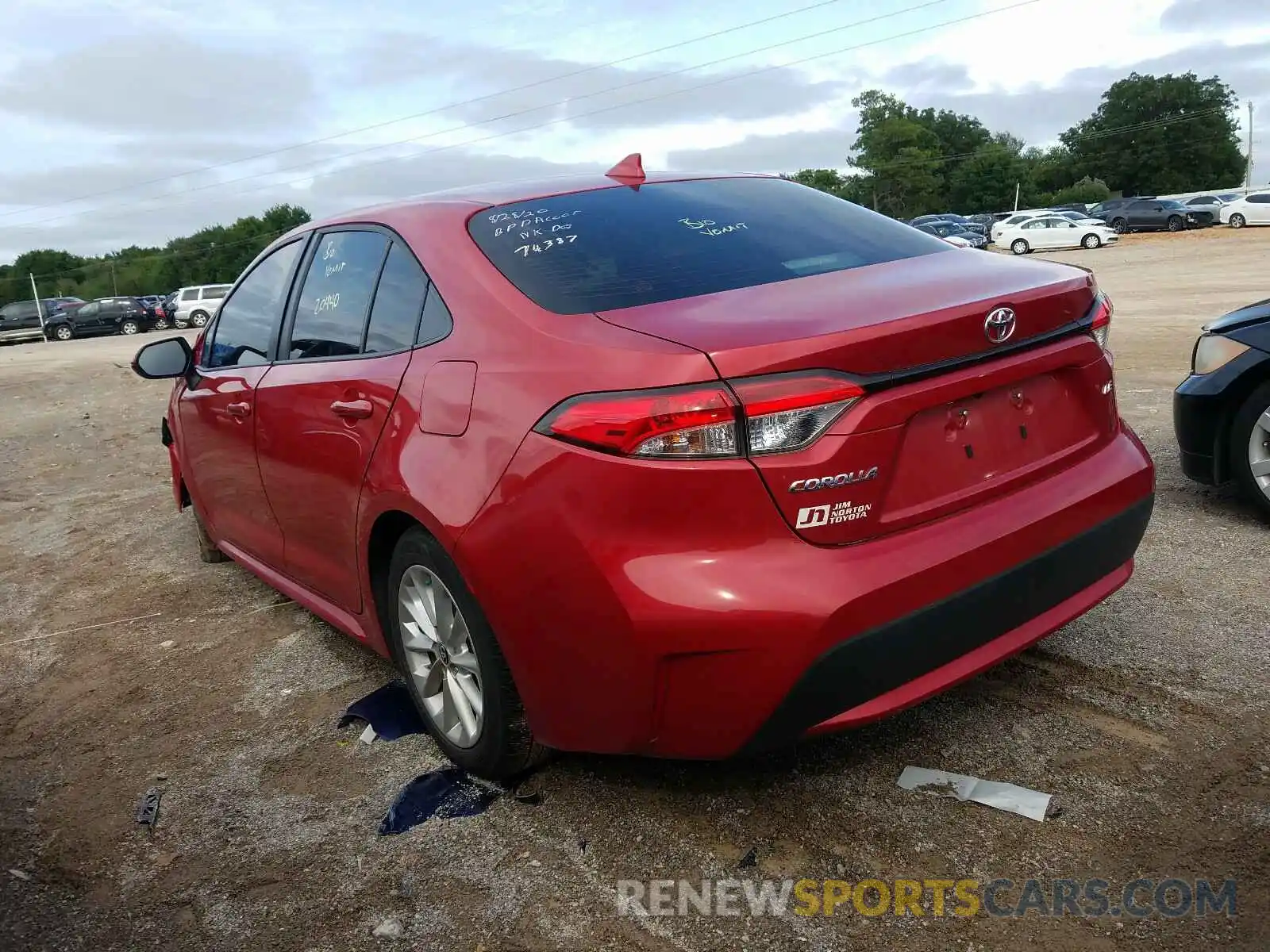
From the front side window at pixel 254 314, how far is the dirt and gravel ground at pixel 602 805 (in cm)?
115

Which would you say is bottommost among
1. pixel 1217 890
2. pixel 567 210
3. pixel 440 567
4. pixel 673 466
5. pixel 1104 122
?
pixel 1217 890

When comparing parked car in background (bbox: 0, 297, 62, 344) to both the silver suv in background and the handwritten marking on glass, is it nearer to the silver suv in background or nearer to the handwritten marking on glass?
the silver suv in background

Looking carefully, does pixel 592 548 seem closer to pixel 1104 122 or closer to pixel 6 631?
pixel 6 631

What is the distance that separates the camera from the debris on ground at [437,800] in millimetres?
2766

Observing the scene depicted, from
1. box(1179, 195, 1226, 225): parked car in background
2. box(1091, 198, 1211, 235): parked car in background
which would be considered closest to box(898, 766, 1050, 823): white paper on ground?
box(1179, 195, 1226, 225): parked car in background

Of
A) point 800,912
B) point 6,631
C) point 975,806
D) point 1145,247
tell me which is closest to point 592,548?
point 800,912

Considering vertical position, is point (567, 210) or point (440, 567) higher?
point (567, 210)

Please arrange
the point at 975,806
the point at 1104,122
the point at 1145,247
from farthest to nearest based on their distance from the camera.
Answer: the point at 1104,122, the point at 1145,247, the point at 975,806

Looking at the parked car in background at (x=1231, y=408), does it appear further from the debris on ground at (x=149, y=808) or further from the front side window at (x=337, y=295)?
the debris on ground at (x=149, y=808)

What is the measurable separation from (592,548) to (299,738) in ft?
5.31

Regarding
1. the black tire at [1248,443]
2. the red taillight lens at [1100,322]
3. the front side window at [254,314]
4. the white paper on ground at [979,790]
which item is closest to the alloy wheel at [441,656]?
the white paper on ground at [979,790]

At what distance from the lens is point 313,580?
3598 mm

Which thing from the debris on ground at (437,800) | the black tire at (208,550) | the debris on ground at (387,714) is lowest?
the debris on ground at (437,800)

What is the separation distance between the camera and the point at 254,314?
402 cm
